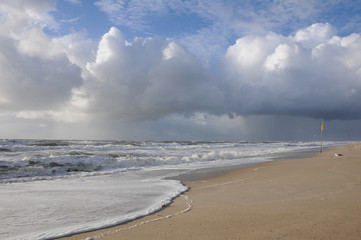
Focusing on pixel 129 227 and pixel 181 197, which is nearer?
pixel 129 227

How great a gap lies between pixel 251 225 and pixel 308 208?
1627 millimetres

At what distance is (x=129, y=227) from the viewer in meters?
4.37

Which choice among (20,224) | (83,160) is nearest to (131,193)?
(20,224)

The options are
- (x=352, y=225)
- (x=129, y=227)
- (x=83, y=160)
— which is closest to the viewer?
(x=352, y=225)

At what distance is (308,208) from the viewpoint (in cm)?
489

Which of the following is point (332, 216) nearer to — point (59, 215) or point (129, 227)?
point (129, 227)

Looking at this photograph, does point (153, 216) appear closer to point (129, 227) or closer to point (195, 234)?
point (129, 227)

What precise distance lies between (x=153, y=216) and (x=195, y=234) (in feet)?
5.41

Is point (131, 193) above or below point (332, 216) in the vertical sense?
below

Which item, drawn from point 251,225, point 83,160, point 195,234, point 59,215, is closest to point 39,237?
point 59,215

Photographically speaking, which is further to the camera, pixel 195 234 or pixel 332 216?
pixel 332 216

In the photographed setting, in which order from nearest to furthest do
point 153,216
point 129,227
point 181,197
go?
point 129,227
point 153,216
point 181,197

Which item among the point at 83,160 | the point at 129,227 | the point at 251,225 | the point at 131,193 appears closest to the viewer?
the point at 251,225

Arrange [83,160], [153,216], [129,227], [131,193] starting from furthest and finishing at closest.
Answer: [83,160], [131,193], [153,216], [129,227]
